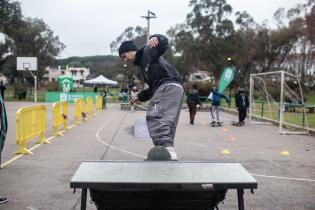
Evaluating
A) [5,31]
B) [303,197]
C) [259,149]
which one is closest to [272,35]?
[5,31]

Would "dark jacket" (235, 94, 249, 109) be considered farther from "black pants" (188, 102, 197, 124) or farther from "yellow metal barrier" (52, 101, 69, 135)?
"yellow metal barrier" (52, 101, 69, 135)

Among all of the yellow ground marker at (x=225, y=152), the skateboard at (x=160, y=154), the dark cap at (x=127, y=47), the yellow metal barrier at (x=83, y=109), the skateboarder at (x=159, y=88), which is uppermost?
the dark cap at (x=127, y=47)

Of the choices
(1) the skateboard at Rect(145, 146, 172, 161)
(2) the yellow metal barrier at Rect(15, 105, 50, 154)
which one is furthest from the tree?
(1) the skateboard at Rect(145, 146, 172, 161)

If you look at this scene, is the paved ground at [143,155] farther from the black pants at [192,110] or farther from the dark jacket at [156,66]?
the black pants at [192,110]

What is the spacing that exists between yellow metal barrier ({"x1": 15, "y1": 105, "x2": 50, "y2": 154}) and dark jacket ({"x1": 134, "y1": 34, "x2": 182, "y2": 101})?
5.18m

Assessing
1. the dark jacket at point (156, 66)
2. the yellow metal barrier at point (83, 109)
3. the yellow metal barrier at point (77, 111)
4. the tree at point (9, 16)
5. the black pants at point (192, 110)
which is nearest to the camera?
the dark jacket at point (156, 66)

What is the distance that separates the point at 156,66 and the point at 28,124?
20.6 feet

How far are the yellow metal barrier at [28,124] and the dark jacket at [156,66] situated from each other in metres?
5.18

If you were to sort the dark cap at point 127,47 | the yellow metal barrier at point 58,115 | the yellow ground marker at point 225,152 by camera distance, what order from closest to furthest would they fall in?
the dark cap at point 127,47 < the yellow ground marker at point 225,152 < the yellow metal barrier at point 58,115

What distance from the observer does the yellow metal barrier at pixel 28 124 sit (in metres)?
9.23

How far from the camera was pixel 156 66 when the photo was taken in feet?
14.8

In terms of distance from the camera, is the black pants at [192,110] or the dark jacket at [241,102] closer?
the black pants at [192,110]

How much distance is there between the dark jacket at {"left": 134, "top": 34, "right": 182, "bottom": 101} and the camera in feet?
14.4

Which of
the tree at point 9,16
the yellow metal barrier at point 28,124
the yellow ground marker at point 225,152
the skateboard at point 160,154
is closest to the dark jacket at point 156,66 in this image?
the skateboard at point 160,154
